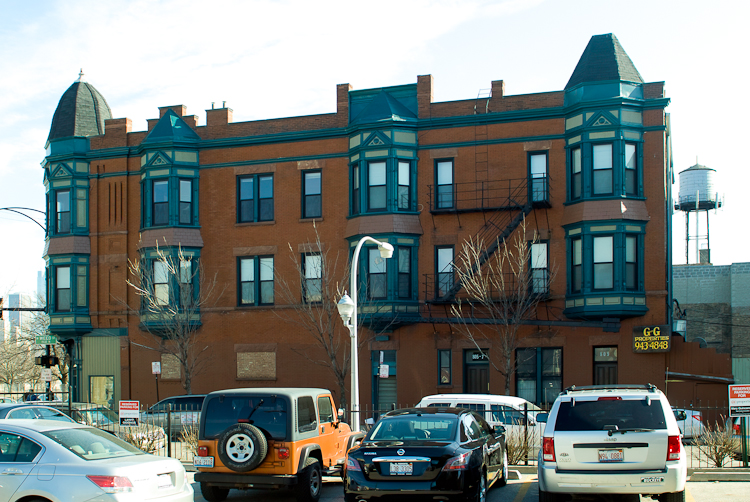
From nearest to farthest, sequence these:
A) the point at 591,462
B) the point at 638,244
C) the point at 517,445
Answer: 1. the point at 591,462
2. the point at 517,445
3. the point at 638,244

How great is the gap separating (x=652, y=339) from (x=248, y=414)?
1827 cm

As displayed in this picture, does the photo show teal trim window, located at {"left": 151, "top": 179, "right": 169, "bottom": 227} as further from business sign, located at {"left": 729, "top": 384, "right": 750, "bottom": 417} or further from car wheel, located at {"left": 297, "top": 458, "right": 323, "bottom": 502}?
business sign, located at {"left": 729, "top": 384, "right": 750, "bottom": 417}

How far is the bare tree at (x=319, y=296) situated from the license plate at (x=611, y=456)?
1840cm

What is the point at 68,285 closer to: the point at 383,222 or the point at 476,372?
the point at 383,222

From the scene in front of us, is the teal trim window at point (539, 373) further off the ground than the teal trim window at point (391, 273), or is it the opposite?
the teal trim window at point (391, 273)

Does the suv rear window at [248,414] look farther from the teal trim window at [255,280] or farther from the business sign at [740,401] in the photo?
the teal trim window at [255,280]

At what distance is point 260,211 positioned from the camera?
31.4 m

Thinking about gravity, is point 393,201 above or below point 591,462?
above

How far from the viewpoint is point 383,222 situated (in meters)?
28.9

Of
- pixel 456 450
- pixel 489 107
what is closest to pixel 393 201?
pixel 489 107

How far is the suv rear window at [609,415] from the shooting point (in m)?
10.6

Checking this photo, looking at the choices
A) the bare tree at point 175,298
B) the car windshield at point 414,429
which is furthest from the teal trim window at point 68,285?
the car windshield at point 414,429

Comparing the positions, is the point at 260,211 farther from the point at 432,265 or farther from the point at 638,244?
the point at 638,244

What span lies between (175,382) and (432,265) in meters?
11.5
